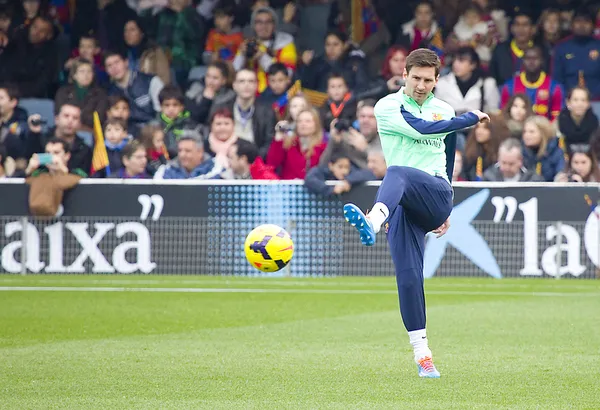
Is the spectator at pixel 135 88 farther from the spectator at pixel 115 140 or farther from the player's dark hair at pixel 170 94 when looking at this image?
the spectator at pixel 115 140

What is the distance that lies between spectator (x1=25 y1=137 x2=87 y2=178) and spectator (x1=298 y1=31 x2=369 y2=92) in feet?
14.1

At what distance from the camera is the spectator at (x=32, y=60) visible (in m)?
21.6

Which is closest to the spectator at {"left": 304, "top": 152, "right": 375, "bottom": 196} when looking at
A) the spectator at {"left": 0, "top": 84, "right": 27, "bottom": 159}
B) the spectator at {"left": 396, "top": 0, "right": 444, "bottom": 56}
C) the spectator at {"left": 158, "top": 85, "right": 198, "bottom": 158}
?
the spectator at {"left": 158, "top": 85, "right": 198, "bottom": 158}

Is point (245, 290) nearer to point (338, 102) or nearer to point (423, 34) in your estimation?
point (338, 102)

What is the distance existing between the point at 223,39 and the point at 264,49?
1100 millimetres

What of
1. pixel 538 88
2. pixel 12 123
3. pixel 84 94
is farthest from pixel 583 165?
pixel 12 123

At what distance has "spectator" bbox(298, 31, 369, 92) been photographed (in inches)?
790

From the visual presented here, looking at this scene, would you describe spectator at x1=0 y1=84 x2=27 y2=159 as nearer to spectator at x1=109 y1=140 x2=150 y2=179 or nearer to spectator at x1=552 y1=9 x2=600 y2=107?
spectator at x1=109 y1=140 x2=150 y2=179

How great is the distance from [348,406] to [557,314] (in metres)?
6.15

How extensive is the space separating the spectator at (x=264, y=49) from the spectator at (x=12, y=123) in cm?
359

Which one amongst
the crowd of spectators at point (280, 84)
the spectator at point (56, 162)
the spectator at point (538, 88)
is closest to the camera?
the spectator at point (56, 162)

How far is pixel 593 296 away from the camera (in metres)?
14.6

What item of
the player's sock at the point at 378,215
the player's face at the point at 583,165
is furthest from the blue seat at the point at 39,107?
the player's sock at the point at 378,215

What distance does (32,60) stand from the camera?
21625 millimetres
